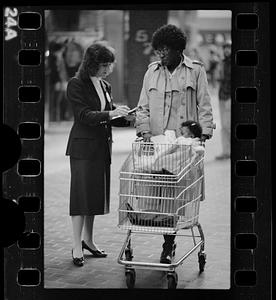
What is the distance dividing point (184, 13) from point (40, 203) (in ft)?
3.03

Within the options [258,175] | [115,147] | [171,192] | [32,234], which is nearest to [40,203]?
[32,234]

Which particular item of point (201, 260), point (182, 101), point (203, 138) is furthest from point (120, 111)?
point (201, 260)

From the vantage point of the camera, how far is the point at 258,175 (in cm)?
273

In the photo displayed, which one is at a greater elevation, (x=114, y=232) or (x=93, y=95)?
(x=93, y=95)

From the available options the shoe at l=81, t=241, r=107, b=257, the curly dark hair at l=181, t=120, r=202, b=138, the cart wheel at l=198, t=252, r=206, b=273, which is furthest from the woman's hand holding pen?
the cart wheel at l=198, t=252, r=206, b=273

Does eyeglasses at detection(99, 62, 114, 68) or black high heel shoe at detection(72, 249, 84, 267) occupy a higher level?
eyeglasses at detection(99, 62, 114, 68)

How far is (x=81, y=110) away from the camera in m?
2.83

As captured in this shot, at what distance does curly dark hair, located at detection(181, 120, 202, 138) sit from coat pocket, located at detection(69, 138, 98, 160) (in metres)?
0.37

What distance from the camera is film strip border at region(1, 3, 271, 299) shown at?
8.86ft

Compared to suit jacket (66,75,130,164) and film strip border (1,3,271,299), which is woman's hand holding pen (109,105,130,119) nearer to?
suit jacket (66,75,130,164)

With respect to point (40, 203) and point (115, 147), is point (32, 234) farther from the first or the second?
point (115, 147)

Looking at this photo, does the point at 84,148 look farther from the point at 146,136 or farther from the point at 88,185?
the point at 146,136

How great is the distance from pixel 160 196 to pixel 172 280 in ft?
1.13

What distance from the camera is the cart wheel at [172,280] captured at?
2.82 m
